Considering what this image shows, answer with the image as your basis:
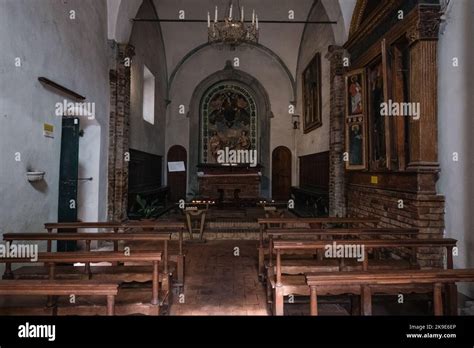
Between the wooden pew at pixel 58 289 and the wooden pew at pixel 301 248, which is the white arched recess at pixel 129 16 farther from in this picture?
the wooden pew at pixel 58 289

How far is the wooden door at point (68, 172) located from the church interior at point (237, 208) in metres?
0.02

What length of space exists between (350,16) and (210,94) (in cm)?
783

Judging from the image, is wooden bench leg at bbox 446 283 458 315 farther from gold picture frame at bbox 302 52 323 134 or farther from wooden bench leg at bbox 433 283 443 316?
gold picture frame at bbox 302 52 323 134

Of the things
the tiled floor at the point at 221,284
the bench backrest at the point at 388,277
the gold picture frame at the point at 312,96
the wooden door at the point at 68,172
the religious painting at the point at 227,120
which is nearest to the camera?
the bench backrest at the point at 388,277

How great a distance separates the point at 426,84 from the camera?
4250mm

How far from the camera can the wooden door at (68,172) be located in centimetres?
528

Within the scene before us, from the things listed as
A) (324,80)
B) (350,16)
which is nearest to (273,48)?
(324,80)

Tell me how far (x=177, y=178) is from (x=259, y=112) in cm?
448

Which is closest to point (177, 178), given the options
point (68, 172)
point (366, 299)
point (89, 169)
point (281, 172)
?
point (281, 172)

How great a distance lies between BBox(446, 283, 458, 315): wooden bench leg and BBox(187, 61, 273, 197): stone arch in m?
10.7

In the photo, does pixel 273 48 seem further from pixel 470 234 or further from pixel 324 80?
pixel 470 234

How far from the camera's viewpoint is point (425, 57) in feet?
13.9

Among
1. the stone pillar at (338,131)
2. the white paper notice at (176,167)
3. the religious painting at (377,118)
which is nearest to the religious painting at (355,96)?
the religious painting at (377,118)
